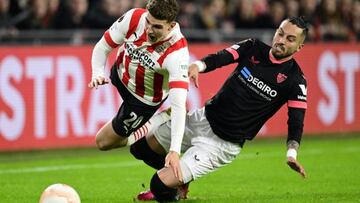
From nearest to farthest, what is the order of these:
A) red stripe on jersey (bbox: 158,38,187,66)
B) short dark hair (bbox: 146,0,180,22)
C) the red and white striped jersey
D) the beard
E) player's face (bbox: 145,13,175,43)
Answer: short dark hair (bbox: 146,0,180,22), player's face (bbox: 145,13,175,43), the red and white striped jersey, red stripe on jersey (bbox: 158,38,187,66), the beard

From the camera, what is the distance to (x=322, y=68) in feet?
61.1

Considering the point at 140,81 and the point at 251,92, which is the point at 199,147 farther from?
the point at 140,81

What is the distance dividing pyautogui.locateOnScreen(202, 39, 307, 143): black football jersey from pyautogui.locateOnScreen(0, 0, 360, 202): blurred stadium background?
Result: 0.80m

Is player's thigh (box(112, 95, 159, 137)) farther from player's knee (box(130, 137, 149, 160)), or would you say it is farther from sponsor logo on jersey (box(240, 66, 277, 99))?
sponsor logo on jersey (box(240, 66, 277, 99))

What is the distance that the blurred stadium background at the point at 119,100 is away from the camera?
11547 mm

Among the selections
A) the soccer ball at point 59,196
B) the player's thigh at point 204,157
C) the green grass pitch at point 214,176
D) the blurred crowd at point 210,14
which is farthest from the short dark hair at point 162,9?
the blurred crowd at point 210,14

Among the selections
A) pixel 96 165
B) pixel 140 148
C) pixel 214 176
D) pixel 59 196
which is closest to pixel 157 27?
pixel 140 148

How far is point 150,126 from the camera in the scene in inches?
403

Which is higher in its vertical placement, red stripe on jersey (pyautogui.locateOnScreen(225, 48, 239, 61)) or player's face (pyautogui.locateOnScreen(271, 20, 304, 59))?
player's face (pyautogui.locateOnScreen(271, 20, 304, 59))

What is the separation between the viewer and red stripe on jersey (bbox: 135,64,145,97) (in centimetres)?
993

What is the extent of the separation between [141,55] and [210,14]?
28.3ft

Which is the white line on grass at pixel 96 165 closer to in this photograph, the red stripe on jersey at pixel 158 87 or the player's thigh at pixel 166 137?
the red stripe on jersey at pixel 158 87

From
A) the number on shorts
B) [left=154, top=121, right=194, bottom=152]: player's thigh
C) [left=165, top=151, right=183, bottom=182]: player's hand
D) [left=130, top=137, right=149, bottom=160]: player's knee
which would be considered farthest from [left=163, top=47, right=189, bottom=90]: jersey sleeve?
the number on shorts

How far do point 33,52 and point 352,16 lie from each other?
868 centimetres
